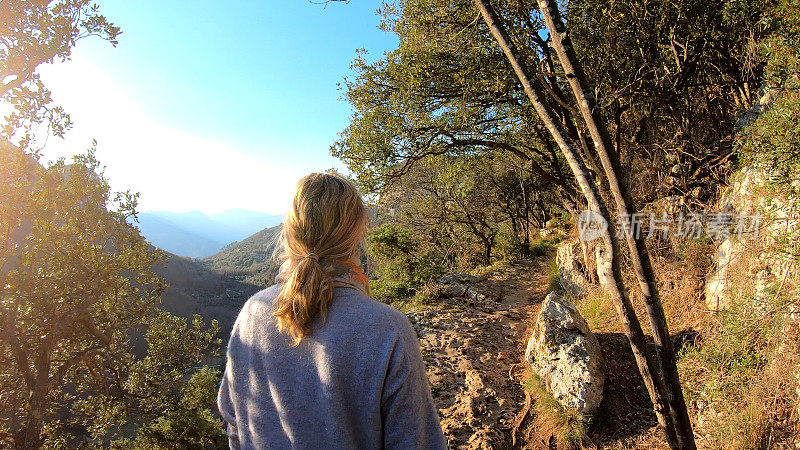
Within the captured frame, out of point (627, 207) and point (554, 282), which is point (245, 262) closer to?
point (554, 282)

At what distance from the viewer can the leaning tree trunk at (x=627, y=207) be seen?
232 cm

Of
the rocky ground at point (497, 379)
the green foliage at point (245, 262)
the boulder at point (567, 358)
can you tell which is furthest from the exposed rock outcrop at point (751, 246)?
the green foliage at point (245, 262)

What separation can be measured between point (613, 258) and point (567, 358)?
2.54 metres

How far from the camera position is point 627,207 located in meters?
2.39

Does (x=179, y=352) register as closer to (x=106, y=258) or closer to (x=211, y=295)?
(x=106, y=258)

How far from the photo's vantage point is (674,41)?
589cm

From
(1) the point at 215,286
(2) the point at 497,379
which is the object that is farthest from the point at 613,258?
(1) the point at 215,286

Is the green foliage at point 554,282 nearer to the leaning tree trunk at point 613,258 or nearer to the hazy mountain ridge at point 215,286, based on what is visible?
the leaning tree trunk at point 613,258

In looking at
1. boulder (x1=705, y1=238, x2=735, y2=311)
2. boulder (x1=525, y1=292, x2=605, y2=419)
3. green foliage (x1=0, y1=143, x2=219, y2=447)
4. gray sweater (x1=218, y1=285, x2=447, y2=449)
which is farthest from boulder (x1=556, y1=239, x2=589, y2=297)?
green foliage (x1=0, y1=143, x2=219, y2=447)

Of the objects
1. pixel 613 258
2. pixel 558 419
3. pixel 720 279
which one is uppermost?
pixel 613 258

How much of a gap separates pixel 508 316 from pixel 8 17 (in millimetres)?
9349

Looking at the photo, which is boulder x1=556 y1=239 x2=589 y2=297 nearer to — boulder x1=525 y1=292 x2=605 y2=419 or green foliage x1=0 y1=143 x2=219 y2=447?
boulder x1=525 y1=292 x2=605 y2=419

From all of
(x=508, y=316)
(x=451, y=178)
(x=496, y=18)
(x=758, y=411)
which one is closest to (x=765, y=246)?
(x=758, y=411)

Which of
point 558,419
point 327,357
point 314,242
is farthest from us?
point 558,419
